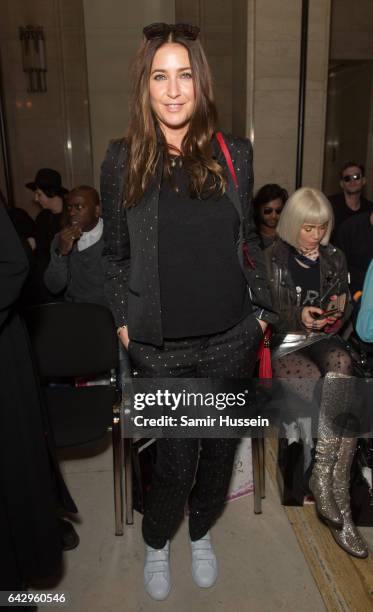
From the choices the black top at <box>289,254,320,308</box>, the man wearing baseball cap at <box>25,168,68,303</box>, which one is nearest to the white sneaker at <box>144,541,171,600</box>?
the black top at <box>289,254,320,308</box>

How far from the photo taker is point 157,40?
5.11ft

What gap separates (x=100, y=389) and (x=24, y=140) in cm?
434

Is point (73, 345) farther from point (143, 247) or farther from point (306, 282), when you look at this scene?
point (306, 282)

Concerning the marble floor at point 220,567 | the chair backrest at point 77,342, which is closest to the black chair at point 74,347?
the chair backrest at point 77,342

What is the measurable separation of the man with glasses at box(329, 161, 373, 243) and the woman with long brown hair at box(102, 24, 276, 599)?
277 centimetres

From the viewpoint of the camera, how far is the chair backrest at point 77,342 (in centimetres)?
248

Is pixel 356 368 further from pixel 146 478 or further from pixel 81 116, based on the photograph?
pixel 81 116

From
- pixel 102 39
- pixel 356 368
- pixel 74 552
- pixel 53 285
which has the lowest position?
pixel 74 552

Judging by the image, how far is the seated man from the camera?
3.04 m

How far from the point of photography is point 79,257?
308 cm

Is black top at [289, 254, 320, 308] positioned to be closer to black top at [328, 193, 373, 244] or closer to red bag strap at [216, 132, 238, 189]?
red bag strap at [216, 132, 238, 189]

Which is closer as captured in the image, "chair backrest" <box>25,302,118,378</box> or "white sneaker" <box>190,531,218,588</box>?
"white sneaker" <box>190,531,218,588</box>

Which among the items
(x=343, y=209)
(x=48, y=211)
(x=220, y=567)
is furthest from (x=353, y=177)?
(x=220, y=567)

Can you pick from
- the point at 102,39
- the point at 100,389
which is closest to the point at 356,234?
the point at 100,389
